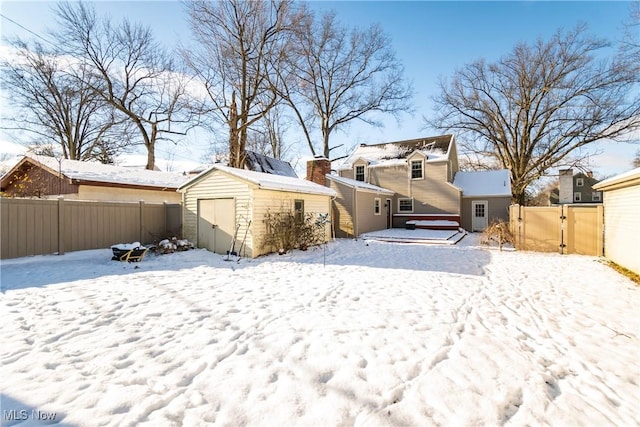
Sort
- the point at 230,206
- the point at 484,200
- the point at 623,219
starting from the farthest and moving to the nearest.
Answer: the point at 484,200, the point at 230,206, the point at 623,219

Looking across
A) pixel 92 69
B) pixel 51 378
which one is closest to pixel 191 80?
pixel 92 69

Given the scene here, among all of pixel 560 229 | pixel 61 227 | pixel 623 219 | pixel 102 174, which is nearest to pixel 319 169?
pixel 102 174

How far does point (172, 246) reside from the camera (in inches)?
383

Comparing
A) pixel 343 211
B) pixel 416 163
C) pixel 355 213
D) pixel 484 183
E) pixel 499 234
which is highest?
pixel 416 163

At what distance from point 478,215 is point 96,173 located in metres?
22.6

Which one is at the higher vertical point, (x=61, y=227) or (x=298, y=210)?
(x=298, y=210)

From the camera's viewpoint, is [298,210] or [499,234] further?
[298,210]

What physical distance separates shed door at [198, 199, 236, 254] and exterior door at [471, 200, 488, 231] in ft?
54.4

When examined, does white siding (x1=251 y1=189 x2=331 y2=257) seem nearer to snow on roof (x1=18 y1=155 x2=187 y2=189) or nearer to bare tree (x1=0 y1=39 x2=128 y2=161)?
snow on roof (x1=18 y1=155 x2=187 y2=189)

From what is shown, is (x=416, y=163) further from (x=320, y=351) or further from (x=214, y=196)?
(x=320, y=351)

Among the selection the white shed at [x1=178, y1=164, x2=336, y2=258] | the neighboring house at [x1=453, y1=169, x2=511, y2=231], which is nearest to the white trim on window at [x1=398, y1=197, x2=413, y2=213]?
the neighboring house at [x1=453, y1=169, x2=511, y2=231]

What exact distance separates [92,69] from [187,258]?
1824 cm

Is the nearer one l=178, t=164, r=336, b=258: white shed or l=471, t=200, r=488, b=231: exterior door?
l=178, t=164, r=336, b=258: white shed

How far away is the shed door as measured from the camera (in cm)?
964
